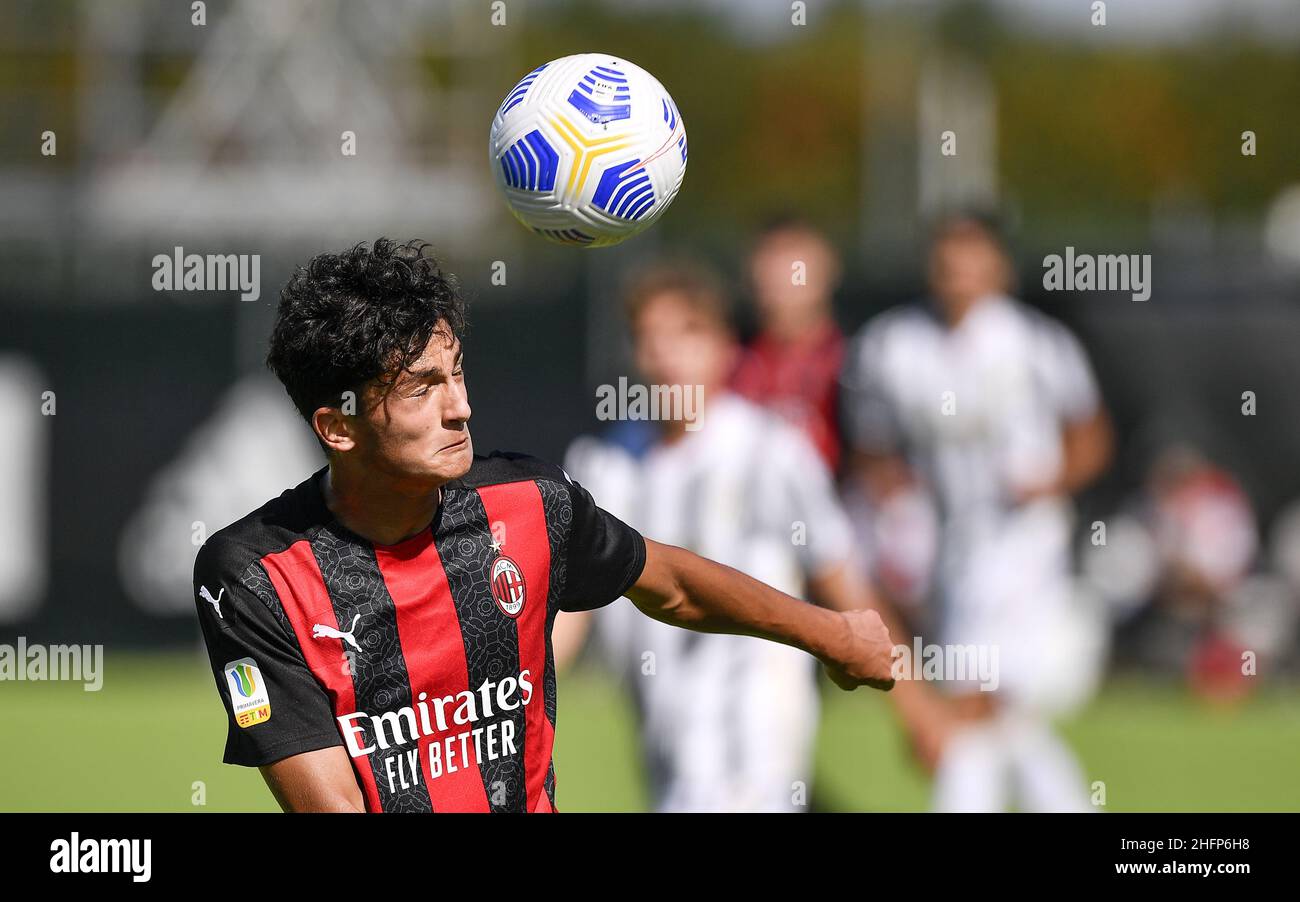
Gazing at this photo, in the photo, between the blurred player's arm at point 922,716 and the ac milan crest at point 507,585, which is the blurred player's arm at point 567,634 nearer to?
the ac milan crest at point 507,585

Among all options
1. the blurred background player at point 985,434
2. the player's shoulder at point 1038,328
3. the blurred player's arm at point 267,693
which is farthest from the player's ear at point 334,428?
the player's shoulder at point 1038,328

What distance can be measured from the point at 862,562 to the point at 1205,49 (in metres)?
31.1

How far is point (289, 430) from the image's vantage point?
11273mm

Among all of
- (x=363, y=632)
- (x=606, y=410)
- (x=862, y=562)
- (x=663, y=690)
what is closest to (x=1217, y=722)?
(x=862, y=562)

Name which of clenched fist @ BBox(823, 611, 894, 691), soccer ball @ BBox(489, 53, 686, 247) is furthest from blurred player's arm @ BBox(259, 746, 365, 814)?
soccer ball @ BBox(489, 53, 686, 247)

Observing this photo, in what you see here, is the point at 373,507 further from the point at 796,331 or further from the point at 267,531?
the point at 796,331

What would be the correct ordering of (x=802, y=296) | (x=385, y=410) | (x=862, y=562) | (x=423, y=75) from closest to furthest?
(x=385, y=410)
(x=802, y=296)
(x=862, y=562)
(x=423, y=75)

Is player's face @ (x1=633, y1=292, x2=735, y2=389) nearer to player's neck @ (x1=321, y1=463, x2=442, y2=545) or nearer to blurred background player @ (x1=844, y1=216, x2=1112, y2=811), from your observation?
blurred background player @ (x1=844, y1=216, x2=1112, y2=811)

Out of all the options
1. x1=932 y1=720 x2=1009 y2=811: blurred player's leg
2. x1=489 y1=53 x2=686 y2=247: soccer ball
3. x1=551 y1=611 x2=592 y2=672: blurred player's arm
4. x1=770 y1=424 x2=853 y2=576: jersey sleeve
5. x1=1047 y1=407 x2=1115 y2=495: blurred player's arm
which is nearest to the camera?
x1=489 y1=53 x2=686 y2=247: soccer ball

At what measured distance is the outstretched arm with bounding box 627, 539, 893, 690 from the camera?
13.6 feet

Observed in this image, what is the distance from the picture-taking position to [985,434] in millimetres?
8273

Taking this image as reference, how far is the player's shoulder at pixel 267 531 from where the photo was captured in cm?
378

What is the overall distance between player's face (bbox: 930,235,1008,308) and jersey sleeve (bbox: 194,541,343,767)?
16.7 ft

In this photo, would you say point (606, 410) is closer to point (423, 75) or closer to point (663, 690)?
point (663, 690)
